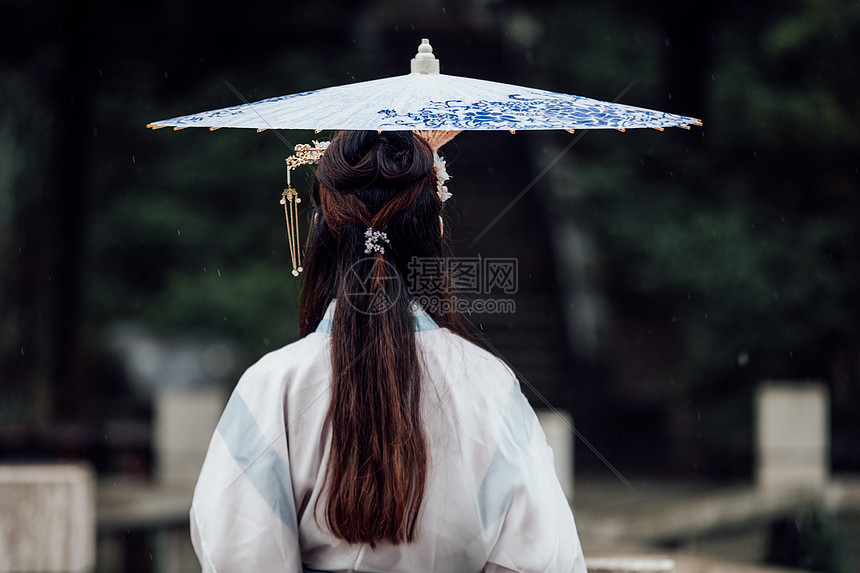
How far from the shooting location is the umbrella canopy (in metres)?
2.20

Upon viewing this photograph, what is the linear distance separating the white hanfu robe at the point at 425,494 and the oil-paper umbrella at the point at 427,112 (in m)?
0.46

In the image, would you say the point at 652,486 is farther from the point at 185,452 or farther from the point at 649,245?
the point at 185,452

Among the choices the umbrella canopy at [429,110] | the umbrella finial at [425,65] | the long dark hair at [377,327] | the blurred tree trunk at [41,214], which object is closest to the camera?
the long dark hair at [377,327]

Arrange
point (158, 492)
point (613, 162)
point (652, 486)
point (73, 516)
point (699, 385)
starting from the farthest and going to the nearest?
point (613, 162) < point (699, 385) < point (652, 486) < point (158, 492) < point (73, 516)

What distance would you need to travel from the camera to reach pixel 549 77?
12.8 m

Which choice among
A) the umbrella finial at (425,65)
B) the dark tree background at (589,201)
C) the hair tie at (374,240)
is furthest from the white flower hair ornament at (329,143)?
the dark tree background at (589,201)

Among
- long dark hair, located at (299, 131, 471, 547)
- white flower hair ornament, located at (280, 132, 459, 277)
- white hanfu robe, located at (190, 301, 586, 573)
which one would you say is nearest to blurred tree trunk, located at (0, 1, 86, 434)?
white flower hair ornament, located at (280, 132, 459, 277)

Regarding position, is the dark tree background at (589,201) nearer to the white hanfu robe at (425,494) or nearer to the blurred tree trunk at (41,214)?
the blurred tree trunk at (41,214)

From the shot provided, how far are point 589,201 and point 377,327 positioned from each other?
9.81 meters

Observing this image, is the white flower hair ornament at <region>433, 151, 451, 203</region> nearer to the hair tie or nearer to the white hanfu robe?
the hair tie

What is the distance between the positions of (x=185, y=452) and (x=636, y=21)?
7809 millimetres

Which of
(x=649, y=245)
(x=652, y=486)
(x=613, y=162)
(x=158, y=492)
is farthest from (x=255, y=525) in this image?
(x=613, y=162)

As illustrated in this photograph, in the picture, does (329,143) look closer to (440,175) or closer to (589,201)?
(440,175)

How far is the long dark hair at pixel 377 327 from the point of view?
2094 millimetres
